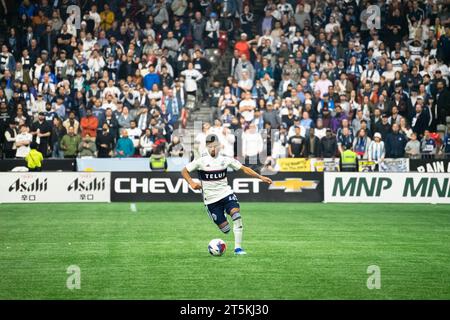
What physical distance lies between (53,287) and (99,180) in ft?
56.1

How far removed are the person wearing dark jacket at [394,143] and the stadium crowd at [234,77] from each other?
0.04m

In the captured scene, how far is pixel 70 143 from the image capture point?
3197 cm

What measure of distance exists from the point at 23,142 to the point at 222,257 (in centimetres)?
1723

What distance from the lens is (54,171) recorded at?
30078 millimetres

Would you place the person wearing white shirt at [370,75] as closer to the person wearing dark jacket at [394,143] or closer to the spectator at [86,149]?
the person wearing dark jacket at [394,143]

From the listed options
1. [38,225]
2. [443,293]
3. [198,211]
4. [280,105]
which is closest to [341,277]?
[443,293]

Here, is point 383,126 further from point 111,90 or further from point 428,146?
point 111,90

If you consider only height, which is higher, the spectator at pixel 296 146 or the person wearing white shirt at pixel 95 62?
the person wearing white shirt at pixel 95 62

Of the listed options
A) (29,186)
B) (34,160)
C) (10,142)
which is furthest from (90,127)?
(29,186)

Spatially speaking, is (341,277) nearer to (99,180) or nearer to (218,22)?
(99,180)

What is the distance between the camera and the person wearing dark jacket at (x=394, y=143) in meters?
32.0

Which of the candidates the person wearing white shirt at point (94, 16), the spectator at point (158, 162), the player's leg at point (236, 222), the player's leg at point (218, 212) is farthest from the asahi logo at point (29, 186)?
the player's leg at point (236, 222)

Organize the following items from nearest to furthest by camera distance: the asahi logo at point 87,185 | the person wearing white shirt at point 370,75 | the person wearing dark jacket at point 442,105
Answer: the asahi logo at point 87,185
the person wearing dark jacket at point 442,105
the person wearing white shirt at point 370,75
